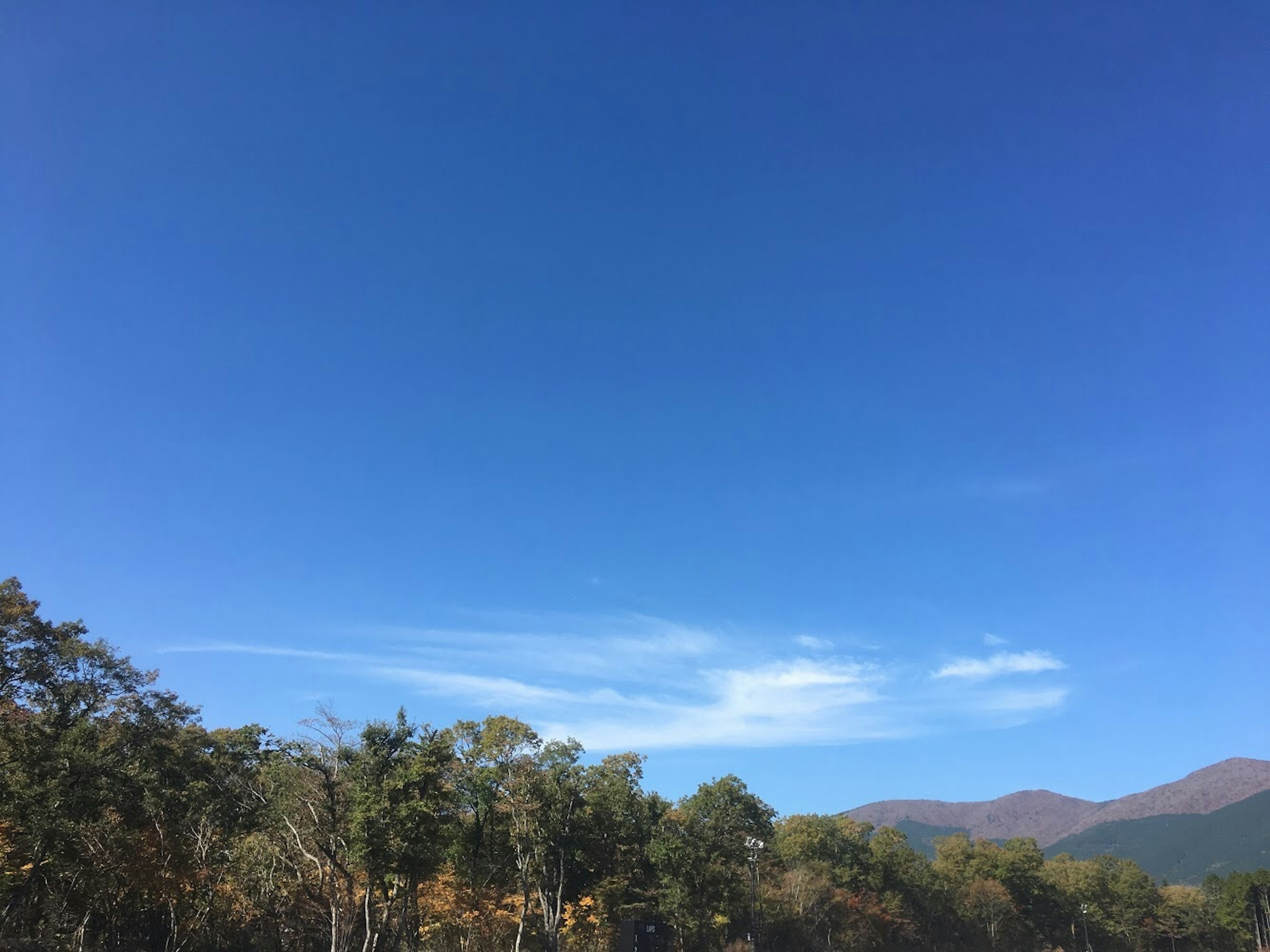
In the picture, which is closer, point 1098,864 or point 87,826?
point 87,826

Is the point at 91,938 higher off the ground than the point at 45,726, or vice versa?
the point at 45,726

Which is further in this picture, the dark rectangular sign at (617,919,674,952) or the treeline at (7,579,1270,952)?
the treeline at (7,579,1270,952)

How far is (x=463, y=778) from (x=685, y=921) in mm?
13700

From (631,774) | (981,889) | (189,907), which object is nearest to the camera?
(189,907)

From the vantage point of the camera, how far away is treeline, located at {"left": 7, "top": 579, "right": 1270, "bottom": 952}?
73.7ft

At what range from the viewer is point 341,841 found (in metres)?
23.3

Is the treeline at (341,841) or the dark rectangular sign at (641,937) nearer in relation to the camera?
the dark rectangular sign at (641,937)

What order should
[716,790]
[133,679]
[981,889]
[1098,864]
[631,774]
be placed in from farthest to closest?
[1098,864] < [981,889] < [716,790] < [631,774] < [133,679]

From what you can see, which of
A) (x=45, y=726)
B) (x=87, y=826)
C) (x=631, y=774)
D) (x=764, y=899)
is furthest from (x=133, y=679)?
(x=764, y=899)

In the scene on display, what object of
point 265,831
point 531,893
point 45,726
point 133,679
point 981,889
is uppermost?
point 133,679

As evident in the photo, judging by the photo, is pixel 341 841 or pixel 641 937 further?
pixel 341 841

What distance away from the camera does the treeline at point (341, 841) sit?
73.7ft

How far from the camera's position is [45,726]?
23109 mm

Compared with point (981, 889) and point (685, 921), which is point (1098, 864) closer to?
point (981, 889)
